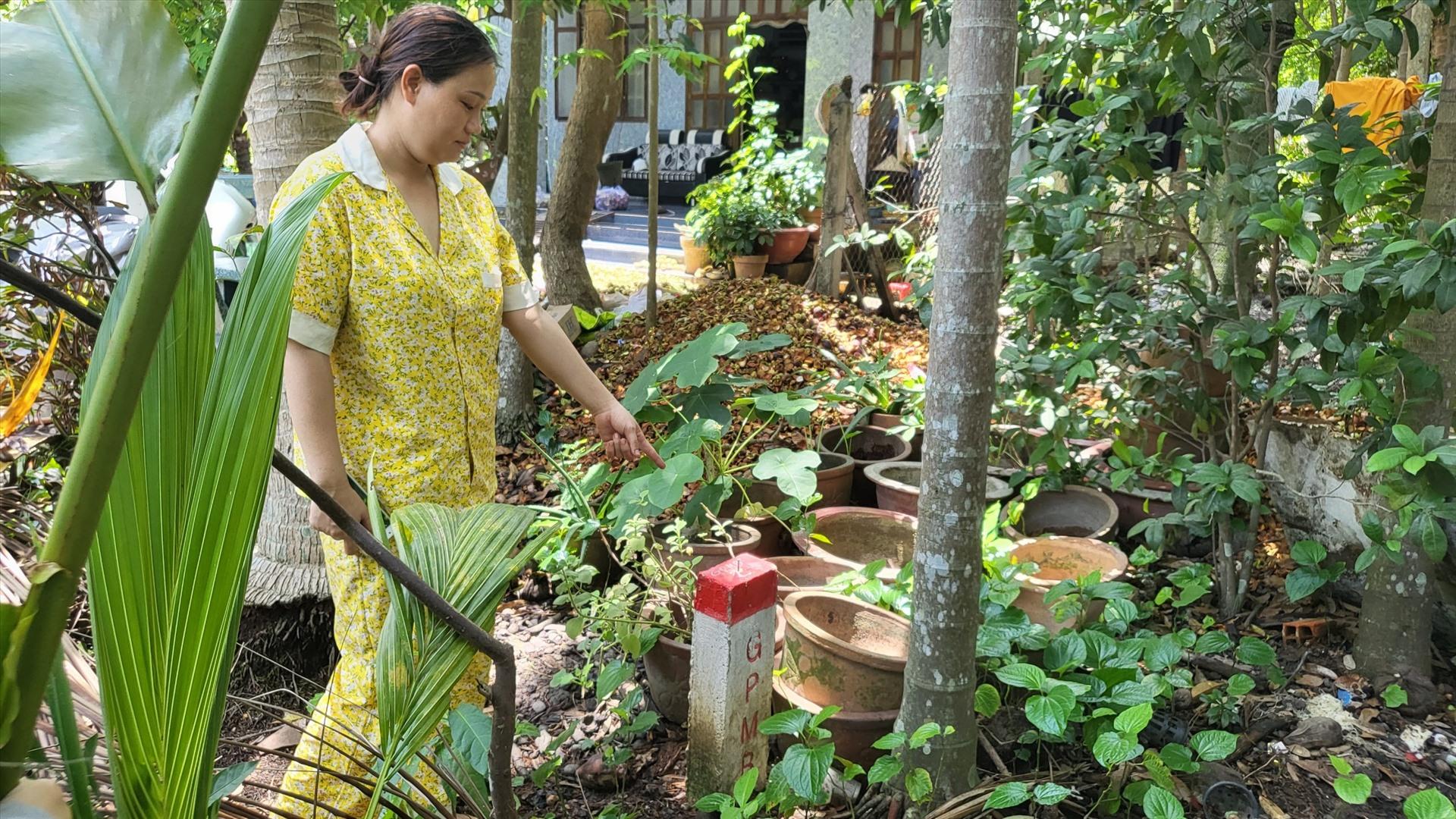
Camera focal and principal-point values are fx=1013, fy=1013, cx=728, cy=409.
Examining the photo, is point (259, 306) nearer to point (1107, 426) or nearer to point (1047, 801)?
point (1047, 801)

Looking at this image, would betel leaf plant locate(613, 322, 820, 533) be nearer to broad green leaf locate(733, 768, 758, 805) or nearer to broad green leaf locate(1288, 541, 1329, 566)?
broad green leaf locate(733, 768, 758, 805)

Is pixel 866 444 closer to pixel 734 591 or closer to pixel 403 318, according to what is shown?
pixel 734 591

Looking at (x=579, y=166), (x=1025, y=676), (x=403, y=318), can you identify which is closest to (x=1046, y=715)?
(x=1025, y=676)

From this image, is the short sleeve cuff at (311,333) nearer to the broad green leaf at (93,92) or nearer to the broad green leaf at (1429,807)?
the broad green leaf at (93,92)

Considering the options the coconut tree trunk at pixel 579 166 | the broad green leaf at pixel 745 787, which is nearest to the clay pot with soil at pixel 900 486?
the broad green leaf at pixel 745 787

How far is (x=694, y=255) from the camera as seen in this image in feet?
24.7

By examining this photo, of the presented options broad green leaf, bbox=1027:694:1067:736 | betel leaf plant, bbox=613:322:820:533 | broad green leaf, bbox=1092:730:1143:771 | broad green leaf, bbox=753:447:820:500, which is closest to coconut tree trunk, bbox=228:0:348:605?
betel leaf plant, bbox=613:322:820:533

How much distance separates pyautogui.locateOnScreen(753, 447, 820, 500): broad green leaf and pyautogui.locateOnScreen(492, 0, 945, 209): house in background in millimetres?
6333

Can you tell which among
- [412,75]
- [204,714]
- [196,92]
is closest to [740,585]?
[412,75]

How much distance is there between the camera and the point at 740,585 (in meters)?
1.89

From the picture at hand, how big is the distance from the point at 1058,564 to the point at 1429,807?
4.36ft

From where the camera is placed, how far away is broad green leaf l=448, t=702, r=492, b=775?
107 cm

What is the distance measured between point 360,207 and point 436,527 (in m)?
0.90

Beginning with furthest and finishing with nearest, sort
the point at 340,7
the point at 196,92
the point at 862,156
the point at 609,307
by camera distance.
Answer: the point at 862,156 < the point at 609,307 < the point at 340,7 < the point at 196,92
